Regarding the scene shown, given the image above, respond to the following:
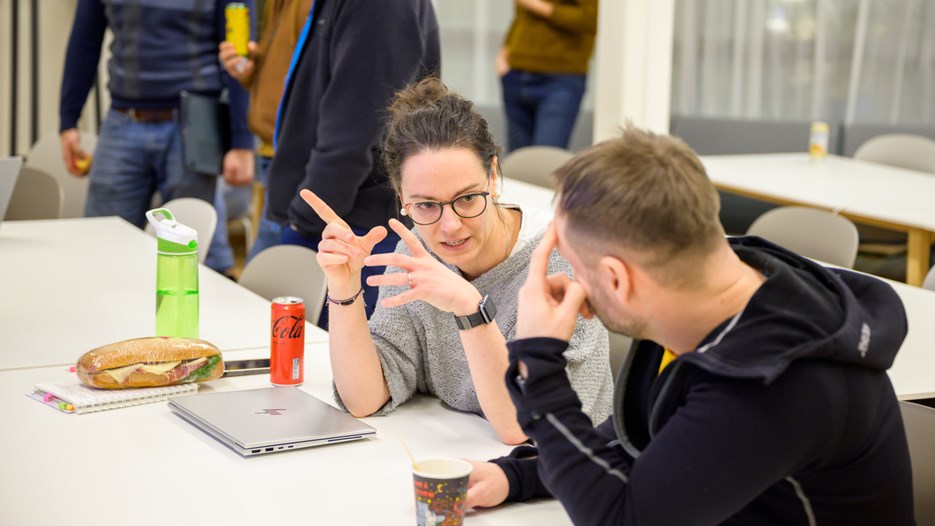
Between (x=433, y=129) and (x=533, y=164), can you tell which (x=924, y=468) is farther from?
(x=533, y=164)

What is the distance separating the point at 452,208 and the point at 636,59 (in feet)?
10.9

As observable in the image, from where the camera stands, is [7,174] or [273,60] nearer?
[7,174]

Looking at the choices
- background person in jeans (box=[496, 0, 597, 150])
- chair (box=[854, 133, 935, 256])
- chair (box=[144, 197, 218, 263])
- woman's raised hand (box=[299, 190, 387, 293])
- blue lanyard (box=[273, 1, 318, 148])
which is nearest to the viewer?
woman's raised hand (box=[299, 190, 387, 293])

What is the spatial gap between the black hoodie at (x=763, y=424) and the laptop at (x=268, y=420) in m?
0.48

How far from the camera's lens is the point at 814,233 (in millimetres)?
3023

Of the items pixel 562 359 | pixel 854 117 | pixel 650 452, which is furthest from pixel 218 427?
pixel 854 117

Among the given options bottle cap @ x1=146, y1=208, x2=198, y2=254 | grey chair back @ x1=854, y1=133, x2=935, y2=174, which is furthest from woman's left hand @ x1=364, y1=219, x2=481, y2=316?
grey chair back @ x1=854, y1=133, x2=935, y2=174

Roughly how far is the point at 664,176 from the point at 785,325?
0.20m

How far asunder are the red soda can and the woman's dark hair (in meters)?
0.28

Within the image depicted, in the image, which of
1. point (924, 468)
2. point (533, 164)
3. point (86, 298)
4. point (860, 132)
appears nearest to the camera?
point (924, 468)

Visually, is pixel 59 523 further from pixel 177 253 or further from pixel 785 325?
pixel 785 325

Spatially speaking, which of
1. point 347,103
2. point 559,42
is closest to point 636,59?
point 559,42

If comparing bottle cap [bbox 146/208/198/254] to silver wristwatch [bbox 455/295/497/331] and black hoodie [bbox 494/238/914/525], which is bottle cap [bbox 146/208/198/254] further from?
black hoodie [bbox 494/238/914/525]

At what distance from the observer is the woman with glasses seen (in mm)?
1688
